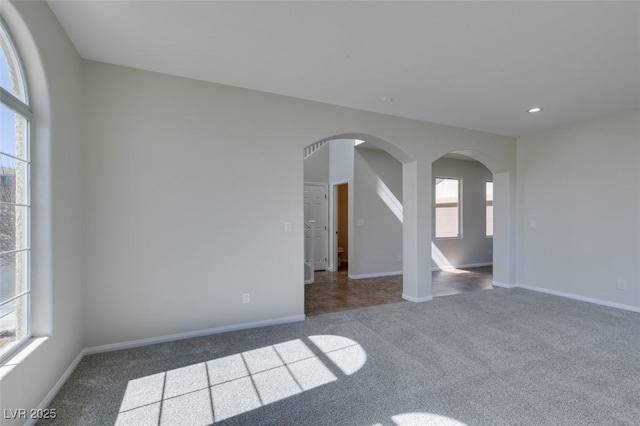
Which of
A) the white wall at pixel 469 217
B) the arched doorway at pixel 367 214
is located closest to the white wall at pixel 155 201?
the arched doorway at pixel 367 214

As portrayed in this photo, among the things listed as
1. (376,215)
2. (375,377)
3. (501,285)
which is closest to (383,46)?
(375,377)

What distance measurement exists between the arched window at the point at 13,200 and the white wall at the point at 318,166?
514cm

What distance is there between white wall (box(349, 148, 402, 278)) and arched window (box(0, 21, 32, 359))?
4.90 m

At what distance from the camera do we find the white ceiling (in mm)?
2027

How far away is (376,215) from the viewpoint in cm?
628

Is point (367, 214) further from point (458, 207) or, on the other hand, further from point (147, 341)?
point (147, 341)

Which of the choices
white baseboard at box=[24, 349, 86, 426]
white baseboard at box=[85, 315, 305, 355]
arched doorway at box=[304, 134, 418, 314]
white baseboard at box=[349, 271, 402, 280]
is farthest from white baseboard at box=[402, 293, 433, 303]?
white baseboard at box=[24, 349, 86, 426]

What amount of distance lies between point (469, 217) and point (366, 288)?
148 inches

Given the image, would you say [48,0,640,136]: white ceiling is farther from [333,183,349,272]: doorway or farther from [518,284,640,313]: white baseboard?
[333,183,349,272]: doorway

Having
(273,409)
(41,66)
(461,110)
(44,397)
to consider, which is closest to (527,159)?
(461,110)

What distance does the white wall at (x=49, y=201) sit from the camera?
1745mm

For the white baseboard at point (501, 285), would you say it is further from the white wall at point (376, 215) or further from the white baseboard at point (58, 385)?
the white baseboard at point (58, 385)

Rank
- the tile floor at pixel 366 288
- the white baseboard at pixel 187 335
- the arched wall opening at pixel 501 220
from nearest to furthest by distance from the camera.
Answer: the white baseboard at pixel 187 335 → the tile floor at pixel 366 288 → the arched wall opening at pixel 501 220

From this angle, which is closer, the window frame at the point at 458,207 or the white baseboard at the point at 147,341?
the white baseboard at the point at 147,341
